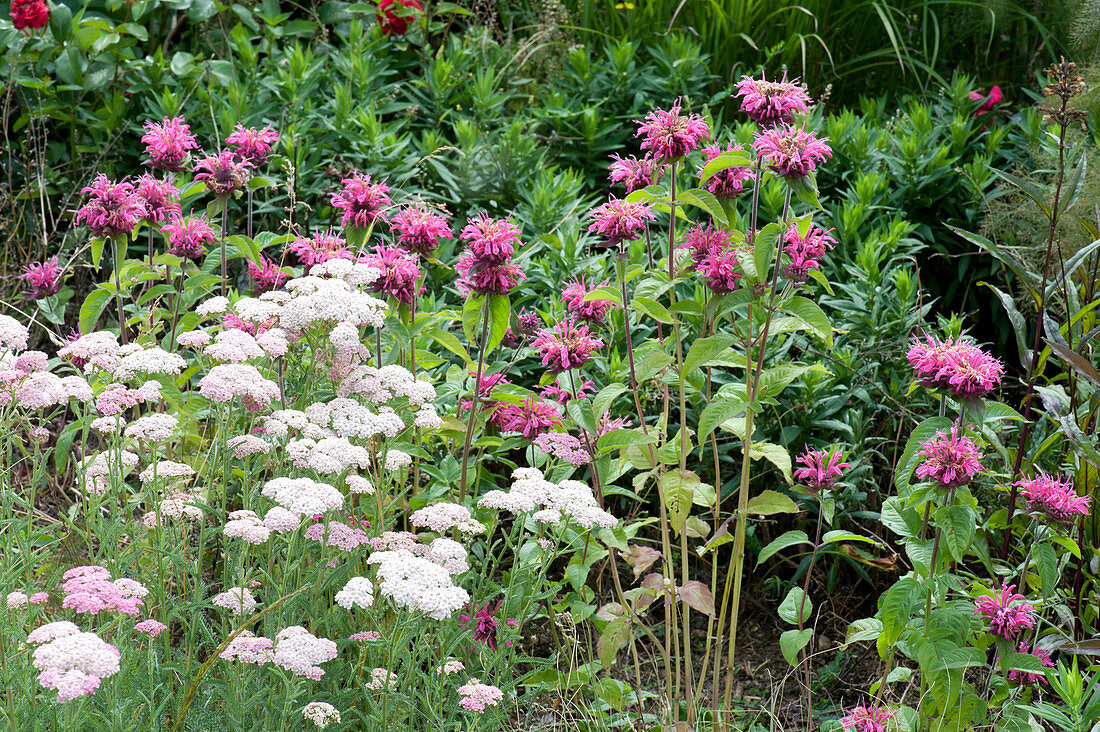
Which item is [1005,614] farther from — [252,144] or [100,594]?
[252,144]

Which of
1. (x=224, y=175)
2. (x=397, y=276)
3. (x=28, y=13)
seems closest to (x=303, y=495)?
(x=397, y=276)

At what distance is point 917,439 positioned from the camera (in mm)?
2010

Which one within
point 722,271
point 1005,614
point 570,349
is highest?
point 722,271

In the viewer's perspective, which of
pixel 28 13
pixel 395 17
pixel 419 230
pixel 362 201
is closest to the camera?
pixel 419 230

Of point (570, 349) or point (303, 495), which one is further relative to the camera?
point (570, 349)

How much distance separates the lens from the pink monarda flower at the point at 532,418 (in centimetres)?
244

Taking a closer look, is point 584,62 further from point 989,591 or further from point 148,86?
point 989,591

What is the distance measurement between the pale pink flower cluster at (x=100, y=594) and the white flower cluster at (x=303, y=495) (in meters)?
0.28

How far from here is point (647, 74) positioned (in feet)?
15.2

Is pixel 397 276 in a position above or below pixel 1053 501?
above

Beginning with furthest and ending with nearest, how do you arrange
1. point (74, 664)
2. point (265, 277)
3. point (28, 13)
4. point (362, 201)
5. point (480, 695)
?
point (28, 13)
point (265, 277)
point (362, 201)
point (480, 695)
point (74, 664)

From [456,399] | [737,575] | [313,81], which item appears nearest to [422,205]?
[456,399]

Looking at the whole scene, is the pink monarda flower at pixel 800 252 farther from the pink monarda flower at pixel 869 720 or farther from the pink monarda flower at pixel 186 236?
the pink monarda flower at pixel 186 236

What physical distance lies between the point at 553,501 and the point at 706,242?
74 centimetres
